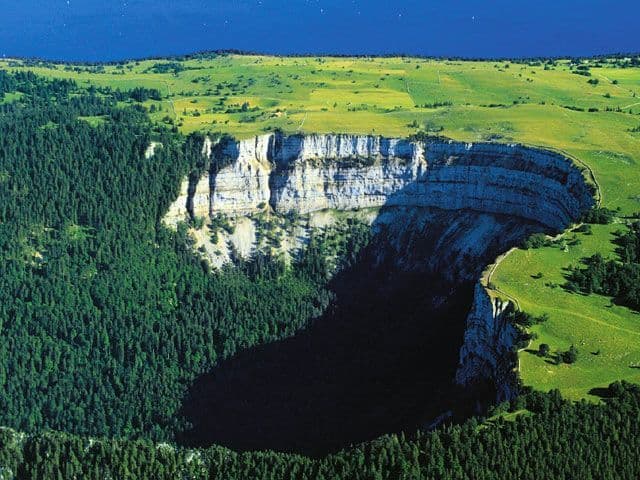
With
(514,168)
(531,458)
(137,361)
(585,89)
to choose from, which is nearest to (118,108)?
(137,361)

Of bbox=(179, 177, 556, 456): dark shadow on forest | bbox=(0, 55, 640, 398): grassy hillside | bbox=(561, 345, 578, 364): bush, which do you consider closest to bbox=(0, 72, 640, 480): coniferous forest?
bbox=(179, 177, 556, 456): dark shadow on forest

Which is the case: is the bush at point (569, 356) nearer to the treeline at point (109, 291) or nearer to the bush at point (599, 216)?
the bush at point (599, 216)

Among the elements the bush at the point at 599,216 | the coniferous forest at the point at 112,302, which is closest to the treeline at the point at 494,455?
the coniferous forest at the point at 112,302

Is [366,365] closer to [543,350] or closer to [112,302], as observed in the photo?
[112,302]

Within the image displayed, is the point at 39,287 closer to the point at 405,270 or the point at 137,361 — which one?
the point at 137,361

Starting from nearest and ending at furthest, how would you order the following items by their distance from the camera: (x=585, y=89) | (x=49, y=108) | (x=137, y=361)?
(x=137, y=361), (x=49, y=108), (x=585, y=89)

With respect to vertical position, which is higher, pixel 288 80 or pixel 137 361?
pixel 288 80

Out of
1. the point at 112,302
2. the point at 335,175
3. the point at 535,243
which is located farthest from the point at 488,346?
the point at 335,175

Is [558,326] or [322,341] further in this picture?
[322,341]
